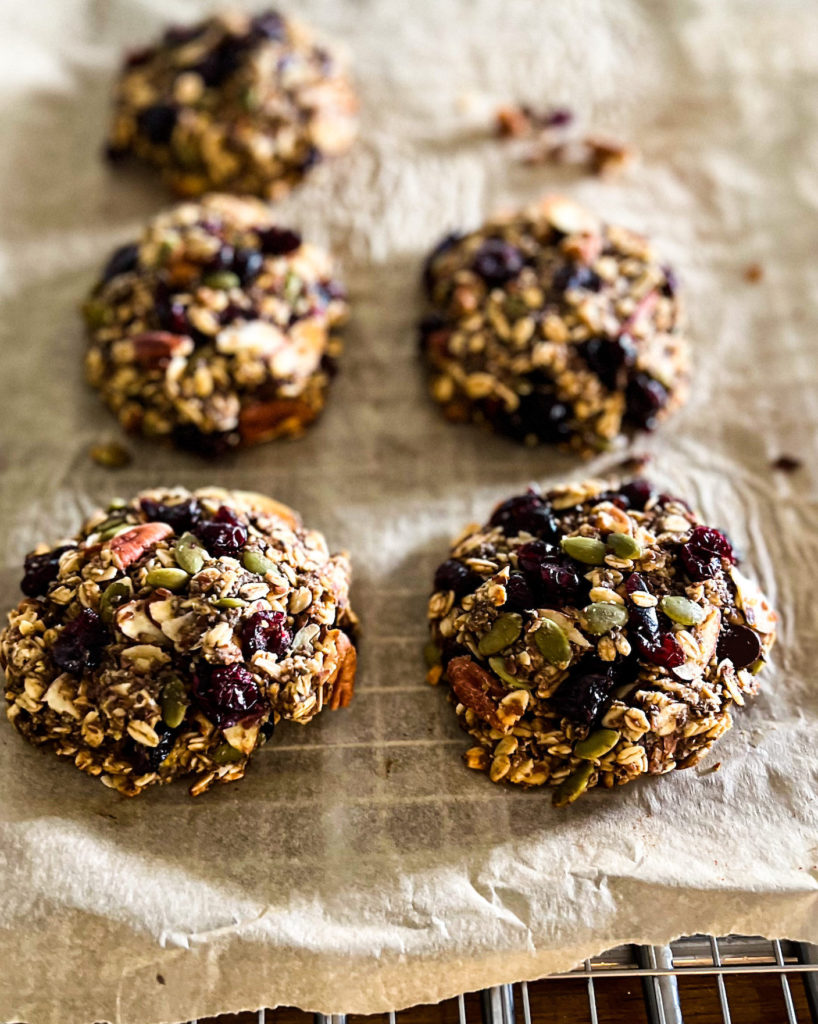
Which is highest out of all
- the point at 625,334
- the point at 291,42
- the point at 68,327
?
the point at 291,42

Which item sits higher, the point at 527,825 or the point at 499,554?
the point at 499,554

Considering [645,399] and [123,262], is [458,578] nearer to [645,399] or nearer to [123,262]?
[645,399]

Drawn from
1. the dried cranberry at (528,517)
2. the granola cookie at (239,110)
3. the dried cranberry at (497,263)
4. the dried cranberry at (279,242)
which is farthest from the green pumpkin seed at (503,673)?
the granola cookie at (239,110)

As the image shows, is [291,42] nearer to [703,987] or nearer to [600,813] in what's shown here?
[600,813]

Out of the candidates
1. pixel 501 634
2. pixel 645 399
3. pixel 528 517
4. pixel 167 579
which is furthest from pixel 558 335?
pixel 167 579

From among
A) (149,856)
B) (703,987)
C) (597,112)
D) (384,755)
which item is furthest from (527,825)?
(597,112)

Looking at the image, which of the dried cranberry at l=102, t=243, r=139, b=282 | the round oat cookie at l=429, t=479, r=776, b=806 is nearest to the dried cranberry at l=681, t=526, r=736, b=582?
the round oat cookie at l=429, t=479, r=776, b=806

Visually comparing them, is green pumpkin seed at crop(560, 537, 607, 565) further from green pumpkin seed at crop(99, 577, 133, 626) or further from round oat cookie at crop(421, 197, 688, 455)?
green pumpkin seed at crop(99, 577, 133, 626)
